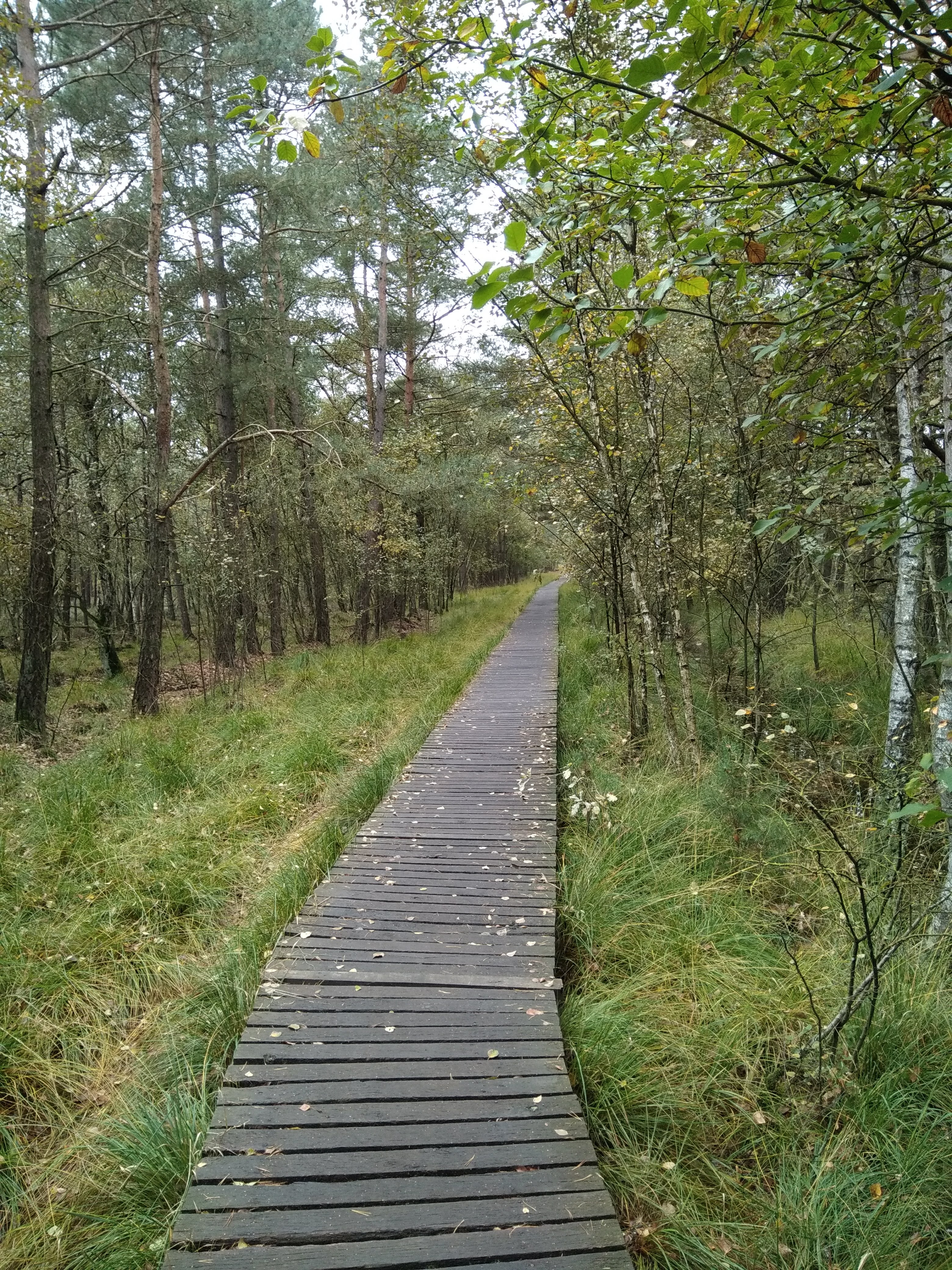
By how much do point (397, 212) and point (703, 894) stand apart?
13.2 meters

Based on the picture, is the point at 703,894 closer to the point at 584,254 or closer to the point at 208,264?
the point at 584,254

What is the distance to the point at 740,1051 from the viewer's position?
269cm

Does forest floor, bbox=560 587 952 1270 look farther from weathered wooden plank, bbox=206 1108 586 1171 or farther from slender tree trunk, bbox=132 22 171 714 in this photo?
slender tree trunk, bbox=132 22 171 714

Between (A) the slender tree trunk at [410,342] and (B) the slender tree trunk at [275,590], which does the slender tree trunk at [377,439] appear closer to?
(A) the slender tree trunk at [410,342]

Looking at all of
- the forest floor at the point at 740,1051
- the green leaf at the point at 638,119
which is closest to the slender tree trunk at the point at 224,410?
the forest floor at the point at 740,1051

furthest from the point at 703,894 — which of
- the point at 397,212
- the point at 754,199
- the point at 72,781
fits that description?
the point at 397,212

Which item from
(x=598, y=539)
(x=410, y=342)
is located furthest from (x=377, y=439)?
(x=598, y=539)

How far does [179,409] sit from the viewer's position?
14727 mm

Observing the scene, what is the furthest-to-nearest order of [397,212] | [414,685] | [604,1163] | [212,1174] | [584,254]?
[397,212], [414,685], [584,254], [604,1163], [212,1174]

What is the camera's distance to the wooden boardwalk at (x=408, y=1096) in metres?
1.95

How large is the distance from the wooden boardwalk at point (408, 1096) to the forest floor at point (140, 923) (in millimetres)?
245

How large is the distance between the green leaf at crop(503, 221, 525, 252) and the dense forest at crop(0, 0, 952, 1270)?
0.06 feet

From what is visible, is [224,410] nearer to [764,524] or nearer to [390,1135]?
[764,524]

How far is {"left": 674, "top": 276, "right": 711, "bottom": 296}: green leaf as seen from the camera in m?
1.59
